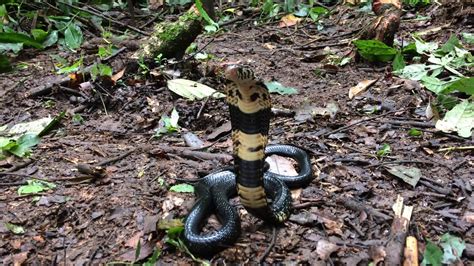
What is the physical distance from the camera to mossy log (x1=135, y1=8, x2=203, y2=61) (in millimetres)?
6043

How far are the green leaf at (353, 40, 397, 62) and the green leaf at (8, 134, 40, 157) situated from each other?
376 centimetres

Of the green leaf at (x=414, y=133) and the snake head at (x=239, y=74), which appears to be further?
the green leaf at (x=414, y=133)

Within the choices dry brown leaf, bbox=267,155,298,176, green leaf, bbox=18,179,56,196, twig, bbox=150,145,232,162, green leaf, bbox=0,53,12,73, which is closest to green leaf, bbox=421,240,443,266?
dry brown leaf, bbox=267,155,298,176

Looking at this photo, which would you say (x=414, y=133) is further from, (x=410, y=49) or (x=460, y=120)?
(x=410, y=49)

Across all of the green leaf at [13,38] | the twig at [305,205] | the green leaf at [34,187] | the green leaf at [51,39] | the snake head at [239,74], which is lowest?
the green leaf at [51,39]

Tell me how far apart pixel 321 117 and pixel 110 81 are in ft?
8.29

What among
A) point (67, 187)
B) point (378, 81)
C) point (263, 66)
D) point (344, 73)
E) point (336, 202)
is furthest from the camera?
point (263, 66)

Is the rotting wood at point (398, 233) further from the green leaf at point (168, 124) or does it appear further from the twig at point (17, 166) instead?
the twig at point (17, 166)

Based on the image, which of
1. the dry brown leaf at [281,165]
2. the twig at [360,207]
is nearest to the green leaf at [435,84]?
the dry brown leaf at [281,165]

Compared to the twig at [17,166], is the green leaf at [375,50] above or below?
below

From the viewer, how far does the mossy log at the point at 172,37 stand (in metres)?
6.04

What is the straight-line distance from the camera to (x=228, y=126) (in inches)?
190

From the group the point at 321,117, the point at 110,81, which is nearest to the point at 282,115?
the point at 321,117

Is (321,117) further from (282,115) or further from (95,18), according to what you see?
(95,18)
